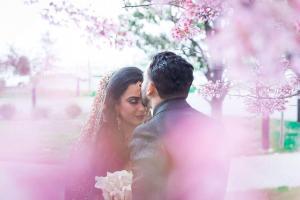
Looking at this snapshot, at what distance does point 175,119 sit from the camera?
3.61 feet

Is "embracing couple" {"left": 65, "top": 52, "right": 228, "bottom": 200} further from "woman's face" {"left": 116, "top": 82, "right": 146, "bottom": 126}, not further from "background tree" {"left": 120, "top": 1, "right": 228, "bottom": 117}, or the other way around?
"background tree" {"left": 120, "top": 1, "right": 228, "bottom": 117}

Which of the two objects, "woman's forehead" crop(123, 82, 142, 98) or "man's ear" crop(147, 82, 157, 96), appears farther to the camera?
"woman's forehead" crop(123, 82, 142, 98)

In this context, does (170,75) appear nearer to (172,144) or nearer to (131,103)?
(172,144)

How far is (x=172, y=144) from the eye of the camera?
1.11 metres

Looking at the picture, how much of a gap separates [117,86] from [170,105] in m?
0.56

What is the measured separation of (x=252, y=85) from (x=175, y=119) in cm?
131

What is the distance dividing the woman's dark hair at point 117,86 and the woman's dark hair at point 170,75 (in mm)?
504

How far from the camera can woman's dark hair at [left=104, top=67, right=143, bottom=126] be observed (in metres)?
1.65

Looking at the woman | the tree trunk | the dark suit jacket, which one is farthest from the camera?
the tree trunk

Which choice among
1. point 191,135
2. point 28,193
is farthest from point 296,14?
point 28,193

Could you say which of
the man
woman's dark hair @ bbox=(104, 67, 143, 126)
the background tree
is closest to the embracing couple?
the man

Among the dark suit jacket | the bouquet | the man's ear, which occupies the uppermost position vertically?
the man's ear

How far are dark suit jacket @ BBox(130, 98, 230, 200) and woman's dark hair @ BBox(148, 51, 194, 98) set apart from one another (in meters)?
0.03

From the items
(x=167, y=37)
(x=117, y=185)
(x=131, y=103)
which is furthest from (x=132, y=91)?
(x=167, y=37)
